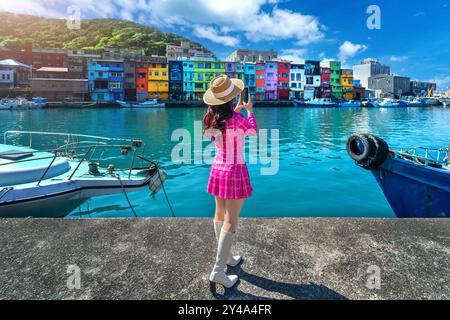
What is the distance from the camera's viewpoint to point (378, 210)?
8078 millimetres

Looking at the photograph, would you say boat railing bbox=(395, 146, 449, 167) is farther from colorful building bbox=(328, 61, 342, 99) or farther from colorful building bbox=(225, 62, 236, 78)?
colorful building bbox=(328, 61, 342, 99)

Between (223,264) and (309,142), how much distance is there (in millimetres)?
18871

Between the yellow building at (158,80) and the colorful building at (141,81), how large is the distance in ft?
3.00

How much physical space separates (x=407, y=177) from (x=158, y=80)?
2655 inches

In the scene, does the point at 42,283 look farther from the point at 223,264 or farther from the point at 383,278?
the point at 383,278

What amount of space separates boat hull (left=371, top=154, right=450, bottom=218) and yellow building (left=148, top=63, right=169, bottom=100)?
66.5 metres

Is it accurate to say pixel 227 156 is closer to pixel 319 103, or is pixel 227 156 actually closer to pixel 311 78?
pixel 319 103

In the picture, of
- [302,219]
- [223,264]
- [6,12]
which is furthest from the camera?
[6,12]

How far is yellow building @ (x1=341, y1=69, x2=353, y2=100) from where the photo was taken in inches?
3349

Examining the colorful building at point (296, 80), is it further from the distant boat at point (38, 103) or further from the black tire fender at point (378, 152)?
the black tire fender at point (378, 152)

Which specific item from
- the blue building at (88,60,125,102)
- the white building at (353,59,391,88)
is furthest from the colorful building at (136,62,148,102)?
the white building at (353,59,391,88)

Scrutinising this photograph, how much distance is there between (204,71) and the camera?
69562mm

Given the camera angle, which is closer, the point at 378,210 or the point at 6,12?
the point at 378,210
